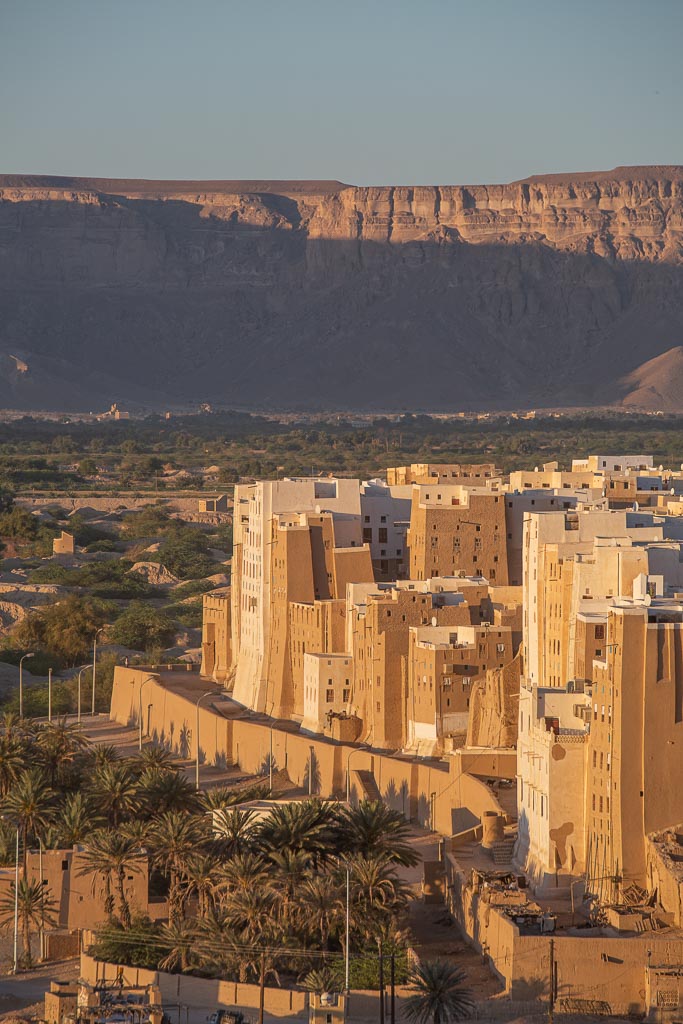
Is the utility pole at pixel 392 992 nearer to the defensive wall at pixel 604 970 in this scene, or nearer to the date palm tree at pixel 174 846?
the defensive wall at pixel 604 970

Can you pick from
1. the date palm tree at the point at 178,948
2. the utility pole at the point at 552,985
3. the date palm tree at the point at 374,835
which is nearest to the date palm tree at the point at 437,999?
the utility pole at the point at 552,985

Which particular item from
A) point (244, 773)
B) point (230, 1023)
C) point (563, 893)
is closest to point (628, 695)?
point (563, 893)

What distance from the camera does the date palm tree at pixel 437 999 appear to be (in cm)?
3550

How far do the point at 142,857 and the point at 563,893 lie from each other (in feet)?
26.3

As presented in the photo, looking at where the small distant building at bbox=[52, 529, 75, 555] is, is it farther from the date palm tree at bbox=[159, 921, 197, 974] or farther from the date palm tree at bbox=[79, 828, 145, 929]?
the date palm tree at bbox=[159, 921, 197, 974]

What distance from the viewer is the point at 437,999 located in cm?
3553

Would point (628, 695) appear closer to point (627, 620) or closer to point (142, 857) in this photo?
point (627, 620)

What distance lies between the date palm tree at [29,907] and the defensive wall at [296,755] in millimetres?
9389

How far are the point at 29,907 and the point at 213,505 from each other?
90292 mm

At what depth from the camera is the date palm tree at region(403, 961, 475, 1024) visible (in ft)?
116

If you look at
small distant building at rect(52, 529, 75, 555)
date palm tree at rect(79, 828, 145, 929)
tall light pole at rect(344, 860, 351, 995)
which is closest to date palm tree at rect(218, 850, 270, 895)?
tall light pole at rect(344, 860, 351, 995)

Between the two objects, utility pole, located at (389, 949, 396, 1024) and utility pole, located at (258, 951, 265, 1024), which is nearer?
utility pole, located at (389, 949, 396, 1024)

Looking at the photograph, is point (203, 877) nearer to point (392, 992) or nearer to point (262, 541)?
point (392, 992)

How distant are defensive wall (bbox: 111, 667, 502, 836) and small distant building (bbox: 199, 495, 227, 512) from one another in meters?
60.2
